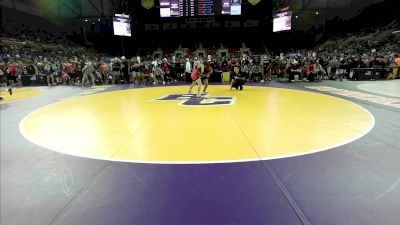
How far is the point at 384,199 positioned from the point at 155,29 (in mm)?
38077

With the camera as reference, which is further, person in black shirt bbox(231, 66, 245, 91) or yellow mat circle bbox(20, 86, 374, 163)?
person in black shirt bbox(231, 66, 245, 91)

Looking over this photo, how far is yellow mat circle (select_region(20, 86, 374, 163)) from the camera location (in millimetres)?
3988

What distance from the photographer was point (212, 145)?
4277 millimetres

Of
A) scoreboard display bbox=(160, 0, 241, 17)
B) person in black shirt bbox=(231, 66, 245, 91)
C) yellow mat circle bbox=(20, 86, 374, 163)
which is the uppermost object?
scoreboard display bbox=(160, 0, 241, 17)

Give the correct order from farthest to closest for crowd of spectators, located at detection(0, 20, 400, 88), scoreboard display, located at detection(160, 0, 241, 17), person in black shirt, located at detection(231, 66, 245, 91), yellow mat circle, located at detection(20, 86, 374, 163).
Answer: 1. scoreboard display, located at detection(160, 0, 241, 17)
2. crowd of spectators, located at detection(0, 20, 400, 88)
3. person in black shirt, located at detection(231, 66, 245, 91)
4. yellow mat circle, located at detection(20, 86, 374, 163)

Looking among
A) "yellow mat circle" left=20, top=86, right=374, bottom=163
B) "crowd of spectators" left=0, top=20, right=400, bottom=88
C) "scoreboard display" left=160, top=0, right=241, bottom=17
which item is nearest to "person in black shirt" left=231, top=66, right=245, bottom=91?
"crowd of spectators" left=0, top=20, right=400, bottom=88

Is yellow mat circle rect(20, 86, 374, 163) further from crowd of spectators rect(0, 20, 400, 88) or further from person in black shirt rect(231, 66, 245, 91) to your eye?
crowd of spectators rect(0, 20, 400, 88)

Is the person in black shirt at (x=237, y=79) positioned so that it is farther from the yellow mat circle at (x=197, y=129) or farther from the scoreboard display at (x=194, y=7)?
the scoreboard display at (x=194, y=7)

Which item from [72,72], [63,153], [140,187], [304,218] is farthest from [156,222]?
[72,72]

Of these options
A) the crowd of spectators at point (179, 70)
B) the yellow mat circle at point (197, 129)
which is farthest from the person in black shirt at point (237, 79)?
the yellow mat circle at point (197, 129)

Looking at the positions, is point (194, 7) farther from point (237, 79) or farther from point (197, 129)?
point (197, 129)

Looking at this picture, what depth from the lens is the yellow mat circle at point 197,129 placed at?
13.1 feet

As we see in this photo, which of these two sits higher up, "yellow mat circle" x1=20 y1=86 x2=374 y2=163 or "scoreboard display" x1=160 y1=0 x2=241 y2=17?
"scoreboard display" x1=160 y1=0 x2=241 y2=17

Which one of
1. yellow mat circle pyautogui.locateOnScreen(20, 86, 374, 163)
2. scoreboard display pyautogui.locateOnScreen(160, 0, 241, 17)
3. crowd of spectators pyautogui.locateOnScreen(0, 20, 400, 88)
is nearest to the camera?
yellow mat circle pyautogui.locateOnScreen(20, 86, 374, 163)
